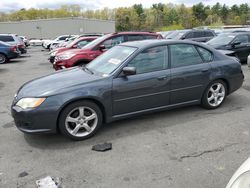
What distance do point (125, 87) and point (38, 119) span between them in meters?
1.44

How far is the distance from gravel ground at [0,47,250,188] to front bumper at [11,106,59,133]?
305 millimetres

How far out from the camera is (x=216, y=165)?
3.29 meters

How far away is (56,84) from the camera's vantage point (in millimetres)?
4082

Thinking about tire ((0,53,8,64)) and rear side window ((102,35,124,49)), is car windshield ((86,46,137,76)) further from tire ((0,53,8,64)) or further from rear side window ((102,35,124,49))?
tire ((0,53,8,64))

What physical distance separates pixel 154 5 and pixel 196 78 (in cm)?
11044

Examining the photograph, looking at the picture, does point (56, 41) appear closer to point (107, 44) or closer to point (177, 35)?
point (177, 35)

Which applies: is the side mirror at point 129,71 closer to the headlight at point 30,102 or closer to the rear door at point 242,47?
the headlight at point 30,102

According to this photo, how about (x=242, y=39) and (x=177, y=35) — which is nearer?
(x=242, y=39)

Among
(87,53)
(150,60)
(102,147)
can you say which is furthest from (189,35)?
(102,147)

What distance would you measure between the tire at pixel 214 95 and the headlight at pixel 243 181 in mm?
3460

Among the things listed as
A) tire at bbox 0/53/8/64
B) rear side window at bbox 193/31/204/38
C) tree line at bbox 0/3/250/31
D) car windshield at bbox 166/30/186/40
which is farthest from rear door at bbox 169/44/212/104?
tree line at bbox 0/3/250/31

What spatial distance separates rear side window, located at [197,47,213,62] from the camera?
512cm

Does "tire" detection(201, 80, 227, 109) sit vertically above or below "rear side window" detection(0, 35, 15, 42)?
below

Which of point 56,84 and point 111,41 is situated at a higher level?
point 111,41
